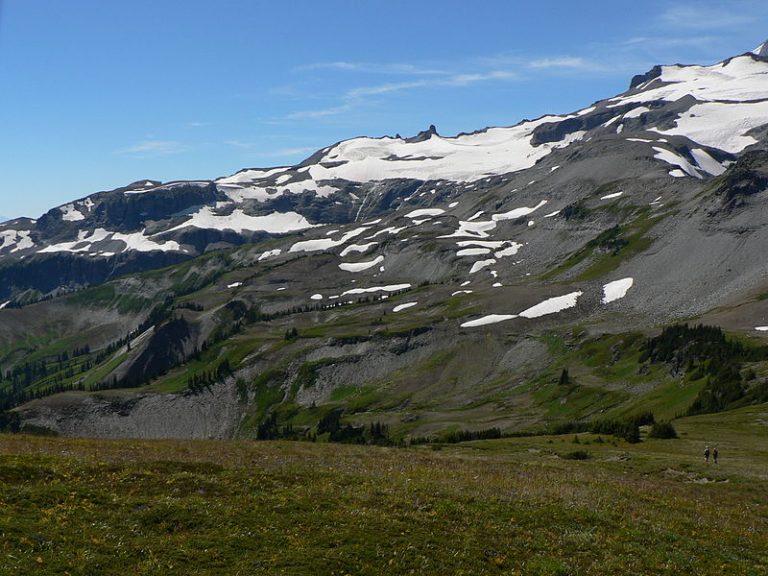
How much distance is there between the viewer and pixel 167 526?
2248 cm

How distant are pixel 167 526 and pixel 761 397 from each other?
81.8 m

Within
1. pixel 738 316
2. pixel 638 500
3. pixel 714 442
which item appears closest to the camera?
pixel 638 500

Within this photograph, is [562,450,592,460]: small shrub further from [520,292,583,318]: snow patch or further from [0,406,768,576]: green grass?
[520,292,583,318]: snow patch

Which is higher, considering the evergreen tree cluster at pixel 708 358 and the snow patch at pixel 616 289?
the snow patch at pixel 616 289

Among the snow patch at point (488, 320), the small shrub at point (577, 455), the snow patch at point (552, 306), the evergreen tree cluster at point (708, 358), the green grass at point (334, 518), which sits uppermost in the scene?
the green grass at point (334, 518)

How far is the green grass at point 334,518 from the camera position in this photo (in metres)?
20.5

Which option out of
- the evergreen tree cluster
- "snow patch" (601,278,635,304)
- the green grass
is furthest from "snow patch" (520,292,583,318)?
the green grass

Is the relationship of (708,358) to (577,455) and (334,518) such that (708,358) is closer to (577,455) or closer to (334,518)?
(577,455)

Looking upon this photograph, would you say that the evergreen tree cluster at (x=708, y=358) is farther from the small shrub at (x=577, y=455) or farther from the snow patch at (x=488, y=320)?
the snow patch at (x=488, y=320)

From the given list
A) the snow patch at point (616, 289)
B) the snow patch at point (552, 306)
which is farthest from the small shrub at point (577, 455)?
the snow patch at point (616, 289)

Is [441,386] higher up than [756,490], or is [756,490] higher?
[756,490]

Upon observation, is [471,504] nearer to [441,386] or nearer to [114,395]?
[441,386]

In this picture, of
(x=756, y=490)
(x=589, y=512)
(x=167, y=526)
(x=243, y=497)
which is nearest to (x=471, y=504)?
(x=589, y=512)

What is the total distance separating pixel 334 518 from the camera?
24.3 m
